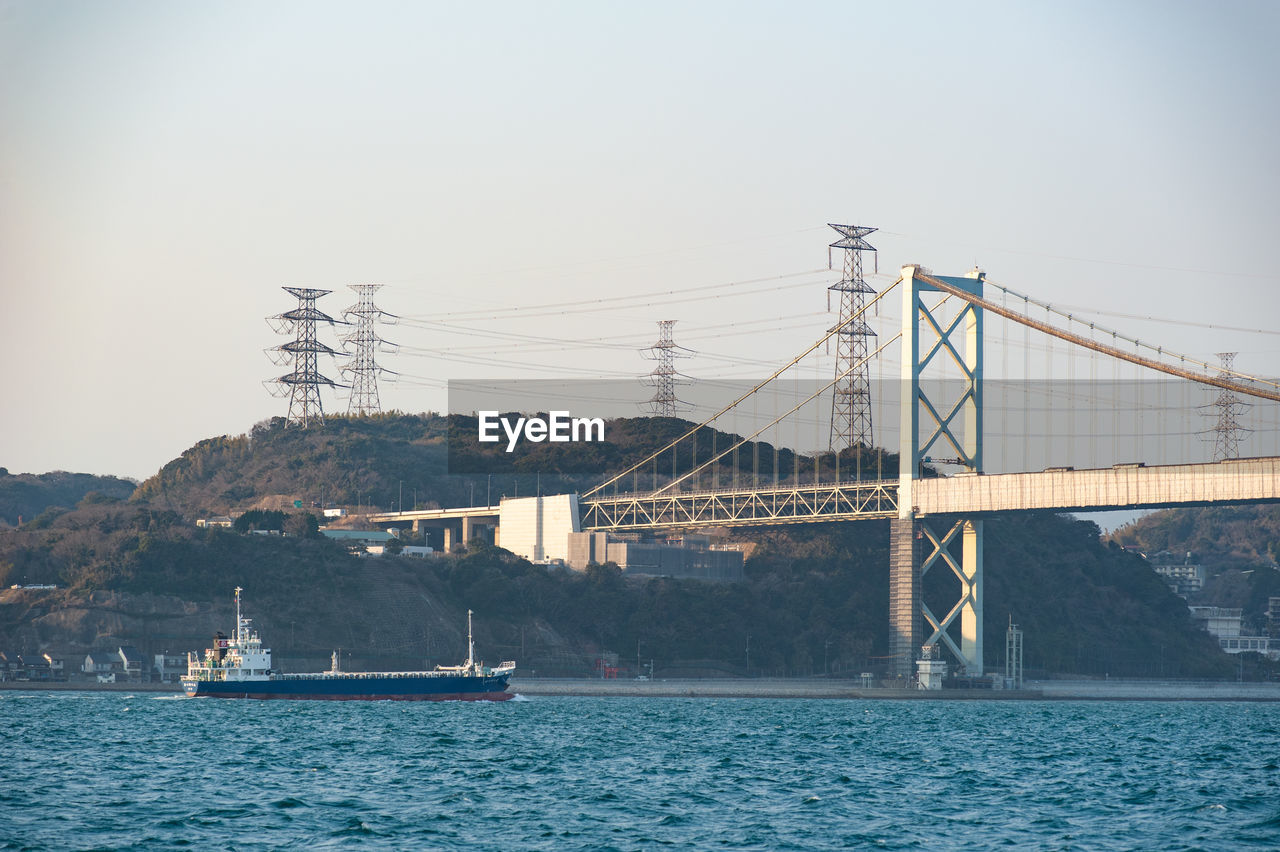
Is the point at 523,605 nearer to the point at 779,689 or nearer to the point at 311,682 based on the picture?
the point at 779,689

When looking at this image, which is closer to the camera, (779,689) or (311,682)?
(311,682)

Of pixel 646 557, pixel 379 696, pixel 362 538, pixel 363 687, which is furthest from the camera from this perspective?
pixel 362 538

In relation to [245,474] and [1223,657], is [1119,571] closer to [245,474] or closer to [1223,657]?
[1223,657]

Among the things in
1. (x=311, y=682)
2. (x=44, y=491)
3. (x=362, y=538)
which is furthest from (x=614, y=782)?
(x=44, y=491)

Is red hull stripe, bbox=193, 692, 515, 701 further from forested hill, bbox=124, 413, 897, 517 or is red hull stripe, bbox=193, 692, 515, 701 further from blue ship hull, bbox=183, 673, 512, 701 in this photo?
forested hill, bbox=124, 413, 897, 517

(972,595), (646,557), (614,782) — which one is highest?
(646,557)

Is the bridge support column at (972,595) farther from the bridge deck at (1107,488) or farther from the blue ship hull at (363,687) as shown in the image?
the blue ship hull at (363,687)
